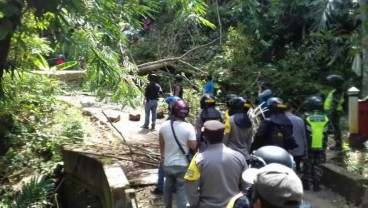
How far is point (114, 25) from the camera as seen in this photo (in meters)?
9.88

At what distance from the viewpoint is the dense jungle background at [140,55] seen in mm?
8470

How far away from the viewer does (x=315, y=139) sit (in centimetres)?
773

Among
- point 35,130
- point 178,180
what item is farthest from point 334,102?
point 35,130

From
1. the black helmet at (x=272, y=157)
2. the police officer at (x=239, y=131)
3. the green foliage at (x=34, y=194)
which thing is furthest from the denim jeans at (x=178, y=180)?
the green foliage at (x=34, y=194)

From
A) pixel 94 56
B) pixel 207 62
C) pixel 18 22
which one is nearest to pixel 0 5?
pixel 18 22

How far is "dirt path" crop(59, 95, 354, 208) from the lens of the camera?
7.82 metres

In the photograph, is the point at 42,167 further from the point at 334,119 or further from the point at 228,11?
the point at 228,11

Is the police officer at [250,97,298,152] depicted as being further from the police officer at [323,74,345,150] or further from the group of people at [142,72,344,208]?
the police officer at [323,74,345,150]

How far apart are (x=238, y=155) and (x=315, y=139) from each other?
10.8ft

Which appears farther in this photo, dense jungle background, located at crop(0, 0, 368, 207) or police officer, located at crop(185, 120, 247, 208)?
dense jungle background, located at crop(0, 0, 368, 207)

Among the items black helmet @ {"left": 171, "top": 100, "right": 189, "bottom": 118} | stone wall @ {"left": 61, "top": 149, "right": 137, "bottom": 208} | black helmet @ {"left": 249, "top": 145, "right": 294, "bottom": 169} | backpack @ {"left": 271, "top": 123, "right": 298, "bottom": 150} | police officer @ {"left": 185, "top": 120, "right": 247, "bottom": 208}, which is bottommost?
stone wall @ {"left": 61, "top": 149, "right": 137, "bottom": 208}

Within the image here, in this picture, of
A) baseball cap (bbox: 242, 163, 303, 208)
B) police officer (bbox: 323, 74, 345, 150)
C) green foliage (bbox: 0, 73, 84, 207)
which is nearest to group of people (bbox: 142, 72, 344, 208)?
baseball cap (bbox: 242, 163, 303, 208)

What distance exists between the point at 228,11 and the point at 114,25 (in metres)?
10.2

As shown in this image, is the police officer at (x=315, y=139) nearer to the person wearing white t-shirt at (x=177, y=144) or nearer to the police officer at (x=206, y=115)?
the police officer at (x=206, y=115)
